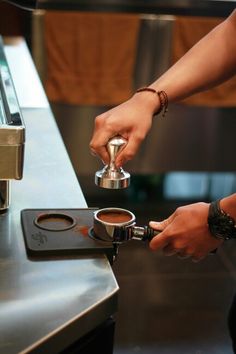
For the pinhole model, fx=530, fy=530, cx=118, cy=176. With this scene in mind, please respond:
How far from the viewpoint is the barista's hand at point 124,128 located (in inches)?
37.4

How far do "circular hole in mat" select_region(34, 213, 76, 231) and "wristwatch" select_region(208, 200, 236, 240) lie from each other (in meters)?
0.25

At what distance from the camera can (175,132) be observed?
2.76 metres

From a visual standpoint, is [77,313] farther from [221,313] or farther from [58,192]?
[221,313]

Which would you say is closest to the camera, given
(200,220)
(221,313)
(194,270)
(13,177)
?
(13,177)

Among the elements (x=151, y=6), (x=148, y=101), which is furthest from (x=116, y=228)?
(x=151, y=6)

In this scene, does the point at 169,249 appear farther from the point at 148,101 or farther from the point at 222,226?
the point at 148,101

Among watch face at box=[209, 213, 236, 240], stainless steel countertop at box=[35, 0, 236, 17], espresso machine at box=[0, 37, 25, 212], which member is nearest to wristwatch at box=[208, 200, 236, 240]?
watch face at box=[209, 213, 236, 240]

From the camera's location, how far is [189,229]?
94 centimetres

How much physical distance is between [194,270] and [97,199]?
2.58 ft

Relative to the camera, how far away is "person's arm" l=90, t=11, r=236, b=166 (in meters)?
0.99

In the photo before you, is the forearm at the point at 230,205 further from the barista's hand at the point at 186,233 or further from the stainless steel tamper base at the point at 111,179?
Answer: the stainless steel tamper base at the point at 111,179

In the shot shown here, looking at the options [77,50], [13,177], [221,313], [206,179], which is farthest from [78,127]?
[13,177]

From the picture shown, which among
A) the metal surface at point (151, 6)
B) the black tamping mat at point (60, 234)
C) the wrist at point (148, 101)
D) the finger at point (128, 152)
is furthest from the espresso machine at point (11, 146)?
the metal surface at point (151, 6)

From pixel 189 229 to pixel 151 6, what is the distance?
174 centimetres
